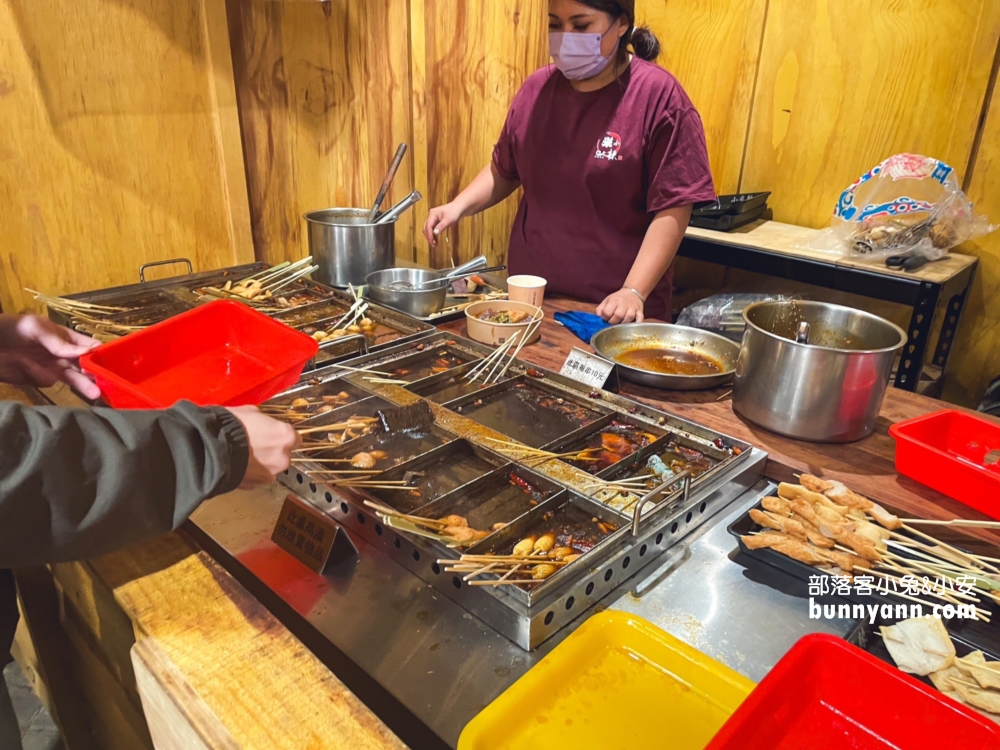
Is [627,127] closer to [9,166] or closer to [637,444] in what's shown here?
[637,444]

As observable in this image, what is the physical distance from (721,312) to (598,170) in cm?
166

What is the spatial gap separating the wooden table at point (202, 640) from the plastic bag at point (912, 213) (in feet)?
5.91

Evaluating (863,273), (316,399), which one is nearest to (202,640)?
(316,399)

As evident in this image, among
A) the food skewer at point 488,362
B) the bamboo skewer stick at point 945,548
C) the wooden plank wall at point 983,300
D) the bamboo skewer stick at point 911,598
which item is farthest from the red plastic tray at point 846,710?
the wooden plank wall at point 983,300

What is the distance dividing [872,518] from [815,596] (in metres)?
0.25

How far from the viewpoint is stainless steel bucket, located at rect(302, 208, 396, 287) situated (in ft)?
9.00

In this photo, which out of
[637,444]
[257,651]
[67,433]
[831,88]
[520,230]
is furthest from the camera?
[831,88]

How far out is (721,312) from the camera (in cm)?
392

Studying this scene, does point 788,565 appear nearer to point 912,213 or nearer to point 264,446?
point 264,446

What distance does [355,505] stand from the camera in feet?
4.39

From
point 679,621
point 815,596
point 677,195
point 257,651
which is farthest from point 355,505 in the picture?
point 677,195

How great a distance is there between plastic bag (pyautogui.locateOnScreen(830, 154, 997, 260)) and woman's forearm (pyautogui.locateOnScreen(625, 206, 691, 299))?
1.52 metres

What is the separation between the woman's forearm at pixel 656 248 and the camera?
8.21 ft

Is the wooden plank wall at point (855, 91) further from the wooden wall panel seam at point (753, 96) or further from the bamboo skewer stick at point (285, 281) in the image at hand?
the bamboo skewer stick at point (285, 281)
